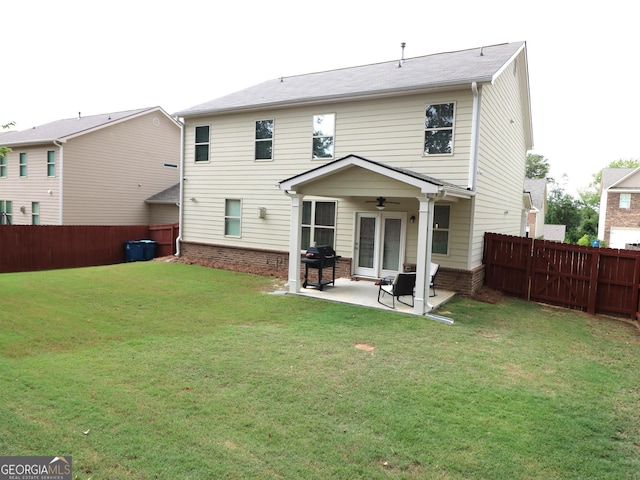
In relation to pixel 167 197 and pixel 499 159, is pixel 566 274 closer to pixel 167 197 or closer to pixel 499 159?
pixel 499 159

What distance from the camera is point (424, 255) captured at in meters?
8.86

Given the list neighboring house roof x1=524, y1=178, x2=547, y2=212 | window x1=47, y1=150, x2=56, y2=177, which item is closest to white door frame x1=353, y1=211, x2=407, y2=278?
window x1=47, y1=150, x2=56, y2=177

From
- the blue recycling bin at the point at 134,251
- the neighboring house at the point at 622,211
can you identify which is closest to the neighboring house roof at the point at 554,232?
the neighboring house at the point at 622,211

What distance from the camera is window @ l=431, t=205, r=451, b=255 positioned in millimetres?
11305

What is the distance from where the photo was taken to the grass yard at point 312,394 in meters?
3.48

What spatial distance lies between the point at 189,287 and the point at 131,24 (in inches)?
399

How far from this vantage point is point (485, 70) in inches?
423

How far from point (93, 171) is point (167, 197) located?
142 inches

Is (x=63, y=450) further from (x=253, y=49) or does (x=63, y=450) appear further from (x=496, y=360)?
(x=253, y=49)

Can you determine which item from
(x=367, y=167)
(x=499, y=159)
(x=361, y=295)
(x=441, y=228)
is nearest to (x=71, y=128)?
(x=367, y=167)

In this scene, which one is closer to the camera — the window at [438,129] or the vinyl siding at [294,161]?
the vinyl siding at [294,161]

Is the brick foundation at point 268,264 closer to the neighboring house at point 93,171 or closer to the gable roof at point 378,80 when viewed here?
the gable roof at point 378,80

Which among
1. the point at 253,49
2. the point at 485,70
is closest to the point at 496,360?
the point at 485,70

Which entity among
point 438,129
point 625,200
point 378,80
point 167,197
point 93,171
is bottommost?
point 167,197
